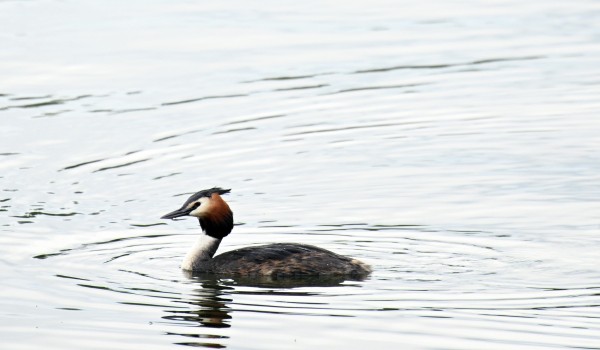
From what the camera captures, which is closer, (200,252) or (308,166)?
(200,252)

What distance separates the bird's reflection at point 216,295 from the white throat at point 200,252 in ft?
0.28

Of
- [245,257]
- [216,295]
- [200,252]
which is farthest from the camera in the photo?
[200,252]

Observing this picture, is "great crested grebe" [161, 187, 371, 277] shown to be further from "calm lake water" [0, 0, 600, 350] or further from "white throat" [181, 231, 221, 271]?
"calm lake water" [0, 0, 600, 350]

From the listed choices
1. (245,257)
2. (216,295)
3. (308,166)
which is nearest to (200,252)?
(245,257)

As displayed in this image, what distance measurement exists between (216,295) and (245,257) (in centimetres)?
66

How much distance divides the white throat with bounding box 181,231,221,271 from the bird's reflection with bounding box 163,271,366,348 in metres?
0.09

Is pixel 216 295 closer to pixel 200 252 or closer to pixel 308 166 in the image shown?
pixel 200 252

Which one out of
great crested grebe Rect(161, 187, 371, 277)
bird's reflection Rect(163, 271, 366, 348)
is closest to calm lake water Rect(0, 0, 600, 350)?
bird's reflection Rect(163, 271, 366, 348)

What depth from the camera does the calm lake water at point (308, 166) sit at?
11.7 m

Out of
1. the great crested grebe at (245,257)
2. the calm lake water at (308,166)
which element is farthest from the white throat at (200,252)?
the calm lake water at (308,166)

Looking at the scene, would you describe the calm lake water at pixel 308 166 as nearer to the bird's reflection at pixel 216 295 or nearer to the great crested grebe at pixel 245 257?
the bird's reflection at pixel 216 295

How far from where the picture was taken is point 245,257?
1337cm

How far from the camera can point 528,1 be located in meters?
27.3

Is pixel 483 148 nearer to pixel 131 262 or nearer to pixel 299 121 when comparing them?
pixel 299 121
